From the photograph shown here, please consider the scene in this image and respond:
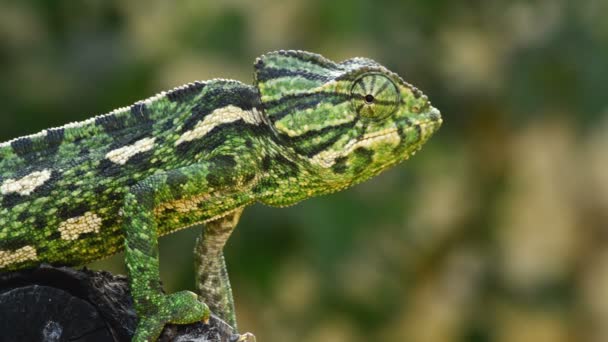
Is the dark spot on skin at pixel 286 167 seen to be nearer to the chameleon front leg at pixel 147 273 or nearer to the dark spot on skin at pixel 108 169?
the chameleon front leg at pixel 147 273

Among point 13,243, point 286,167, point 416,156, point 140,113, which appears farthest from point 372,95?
point 416,156

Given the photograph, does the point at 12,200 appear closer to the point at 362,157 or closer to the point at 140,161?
the point at 140,161

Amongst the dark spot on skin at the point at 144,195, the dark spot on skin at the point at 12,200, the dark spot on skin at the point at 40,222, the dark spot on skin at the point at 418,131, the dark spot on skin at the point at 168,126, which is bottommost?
the dark spot on skin at the point at 144,195

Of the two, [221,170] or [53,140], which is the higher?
[53,140]

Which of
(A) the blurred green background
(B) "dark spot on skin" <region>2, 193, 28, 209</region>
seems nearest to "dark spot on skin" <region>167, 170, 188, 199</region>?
(B) "dark spot on skin" <region>2, 193, 28, 209</region>

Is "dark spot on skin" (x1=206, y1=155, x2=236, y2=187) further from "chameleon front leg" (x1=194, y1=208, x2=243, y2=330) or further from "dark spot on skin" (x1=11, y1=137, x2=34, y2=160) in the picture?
"dark spot on skin" (x1=11, y1=137, x2=34, y2=160)

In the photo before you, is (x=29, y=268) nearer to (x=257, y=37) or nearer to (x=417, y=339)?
(x=257, y=37)

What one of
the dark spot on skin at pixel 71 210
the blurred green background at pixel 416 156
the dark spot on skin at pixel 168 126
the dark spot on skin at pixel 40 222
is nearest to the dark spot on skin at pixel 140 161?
the dark spot on skin at pixel 168 126
